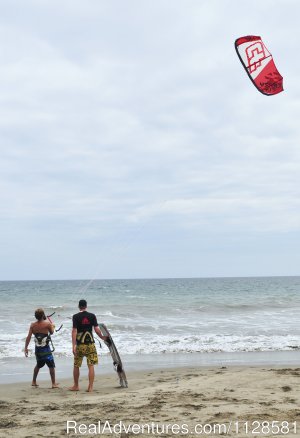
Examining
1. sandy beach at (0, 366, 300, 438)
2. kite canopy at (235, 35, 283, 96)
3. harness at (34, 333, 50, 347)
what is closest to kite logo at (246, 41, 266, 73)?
kite canopy at (235, 35, 283, 96)

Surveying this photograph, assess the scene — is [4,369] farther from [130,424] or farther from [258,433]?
[258,433]

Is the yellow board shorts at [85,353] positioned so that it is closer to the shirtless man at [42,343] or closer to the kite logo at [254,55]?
the shirtless man at [42,343]

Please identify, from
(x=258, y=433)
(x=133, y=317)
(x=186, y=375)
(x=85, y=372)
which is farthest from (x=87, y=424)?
(x=133, y=317)

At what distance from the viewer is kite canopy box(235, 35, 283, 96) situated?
7766 mm

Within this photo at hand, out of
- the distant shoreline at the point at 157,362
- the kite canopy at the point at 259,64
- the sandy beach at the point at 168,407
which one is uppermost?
the kite canopy at the point at 259,64

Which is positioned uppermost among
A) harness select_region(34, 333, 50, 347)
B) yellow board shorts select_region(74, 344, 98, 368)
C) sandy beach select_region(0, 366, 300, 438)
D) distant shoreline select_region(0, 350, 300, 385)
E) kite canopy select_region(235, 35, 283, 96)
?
kite canopy select_region(235, 35, 283, 96)

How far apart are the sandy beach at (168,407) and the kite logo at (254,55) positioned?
4.86 m

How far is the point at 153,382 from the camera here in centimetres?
773

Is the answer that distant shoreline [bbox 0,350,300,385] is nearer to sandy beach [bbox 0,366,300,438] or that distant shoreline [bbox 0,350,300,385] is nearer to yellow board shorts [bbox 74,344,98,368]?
sandy beach [bbox 0,366,300,438]

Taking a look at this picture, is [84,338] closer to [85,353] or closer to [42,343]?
[85,353]

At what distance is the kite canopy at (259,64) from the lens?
777cm

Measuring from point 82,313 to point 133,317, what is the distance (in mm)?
14380

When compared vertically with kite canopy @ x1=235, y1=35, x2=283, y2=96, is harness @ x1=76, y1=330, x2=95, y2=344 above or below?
below

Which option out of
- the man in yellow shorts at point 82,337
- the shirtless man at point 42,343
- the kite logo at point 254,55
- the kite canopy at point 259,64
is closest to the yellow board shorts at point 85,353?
the man in yellow shorts at point 82,337
